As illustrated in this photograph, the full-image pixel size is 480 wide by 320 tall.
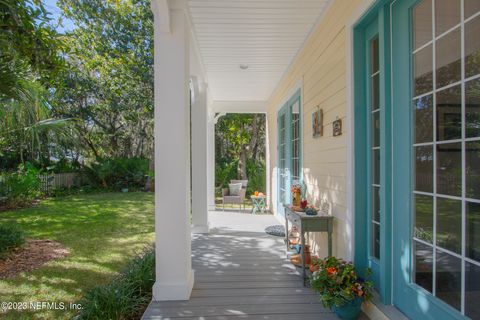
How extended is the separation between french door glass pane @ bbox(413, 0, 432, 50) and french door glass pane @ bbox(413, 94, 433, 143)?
347 millimetres

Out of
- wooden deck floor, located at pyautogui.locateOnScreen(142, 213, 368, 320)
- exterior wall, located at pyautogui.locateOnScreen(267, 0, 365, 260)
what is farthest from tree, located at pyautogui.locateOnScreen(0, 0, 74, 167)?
exterior wall, located at pyautogui.locateOnScreen(267, 0, 365, 260)

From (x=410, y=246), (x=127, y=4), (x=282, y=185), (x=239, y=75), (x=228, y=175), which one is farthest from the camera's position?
(x=228, y=175)

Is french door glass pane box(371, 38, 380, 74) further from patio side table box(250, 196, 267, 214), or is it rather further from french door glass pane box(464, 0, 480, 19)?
patio side table box(250, 196, 267, 214)

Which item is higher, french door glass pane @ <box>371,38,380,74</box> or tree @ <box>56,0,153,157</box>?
tree @ <box>56,0,153,157</box>

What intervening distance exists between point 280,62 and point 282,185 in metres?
2.62

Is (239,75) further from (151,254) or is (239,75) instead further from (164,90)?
(151,254)

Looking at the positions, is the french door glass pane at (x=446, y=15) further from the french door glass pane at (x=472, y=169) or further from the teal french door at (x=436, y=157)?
the french door glass pane at (x=472, y=169)

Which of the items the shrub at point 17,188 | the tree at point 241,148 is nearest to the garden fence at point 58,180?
the shrub at point 17,188

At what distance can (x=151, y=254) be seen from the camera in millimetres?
3451

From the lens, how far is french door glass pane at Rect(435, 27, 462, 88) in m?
1.61

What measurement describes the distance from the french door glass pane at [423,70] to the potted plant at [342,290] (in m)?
1.37

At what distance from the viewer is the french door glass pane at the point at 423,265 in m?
1.84

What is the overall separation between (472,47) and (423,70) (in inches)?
15.5

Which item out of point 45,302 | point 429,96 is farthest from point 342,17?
point 45,302
